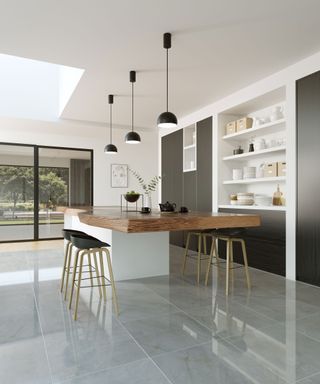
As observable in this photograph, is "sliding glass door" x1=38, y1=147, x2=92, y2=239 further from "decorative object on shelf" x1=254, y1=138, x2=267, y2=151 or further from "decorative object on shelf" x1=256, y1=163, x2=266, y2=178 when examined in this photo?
"decorative object on shelf" x1=254, y1=138, x2=267, y2=151

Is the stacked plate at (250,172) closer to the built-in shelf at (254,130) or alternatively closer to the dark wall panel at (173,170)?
the built-in shelf at (254,130)

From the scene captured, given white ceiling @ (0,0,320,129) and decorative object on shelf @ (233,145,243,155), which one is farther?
decorative object on shelf @ (233,145,243,155)

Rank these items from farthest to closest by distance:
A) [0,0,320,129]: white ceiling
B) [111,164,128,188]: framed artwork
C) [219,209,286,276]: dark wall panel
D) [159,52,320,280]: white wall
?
[111,164,128,188]: framed artwork < [219,209,286,276]: dark wall panel < [159,52,320,280]: white wall < [0,0,320,129]: white ceiling

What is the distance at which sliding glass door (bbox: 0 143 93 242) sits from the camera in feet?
21.8

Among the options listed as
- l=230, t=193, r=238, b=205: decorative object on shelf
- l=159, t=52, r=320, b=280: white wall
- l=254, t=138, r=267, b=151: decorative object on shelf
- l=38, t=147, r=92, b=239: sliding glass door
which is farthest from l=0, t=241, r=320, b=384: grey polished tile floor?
l=38, t=147, r=92, b=239: sliding glass door

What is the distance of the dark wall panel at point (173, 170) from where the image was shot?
6.33m

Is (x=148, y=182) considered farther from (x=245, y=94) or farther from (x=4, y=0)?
(x=4, y=0)

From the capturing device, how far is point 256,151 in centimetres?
440

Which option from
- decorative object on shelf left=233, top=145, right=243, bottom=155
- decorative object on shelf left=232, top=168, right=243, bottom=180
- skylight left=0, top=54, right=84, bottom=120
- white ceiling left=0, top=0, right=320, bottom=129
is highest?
skylight left=0, top=54, right=84, bottom=120

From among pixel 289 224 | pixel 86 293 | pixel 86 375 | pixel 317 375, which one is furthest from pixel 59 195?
pixel 317 375

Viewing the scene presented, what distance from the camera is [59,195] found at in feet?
23.4

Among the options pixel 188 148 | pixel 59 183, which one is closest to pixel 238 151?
pixel 188 148

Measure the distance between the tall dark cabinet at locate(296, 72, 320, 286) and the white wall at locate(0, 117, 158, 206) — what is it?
416 cm

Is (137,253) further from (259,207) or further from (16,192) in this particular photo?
(16,192)
